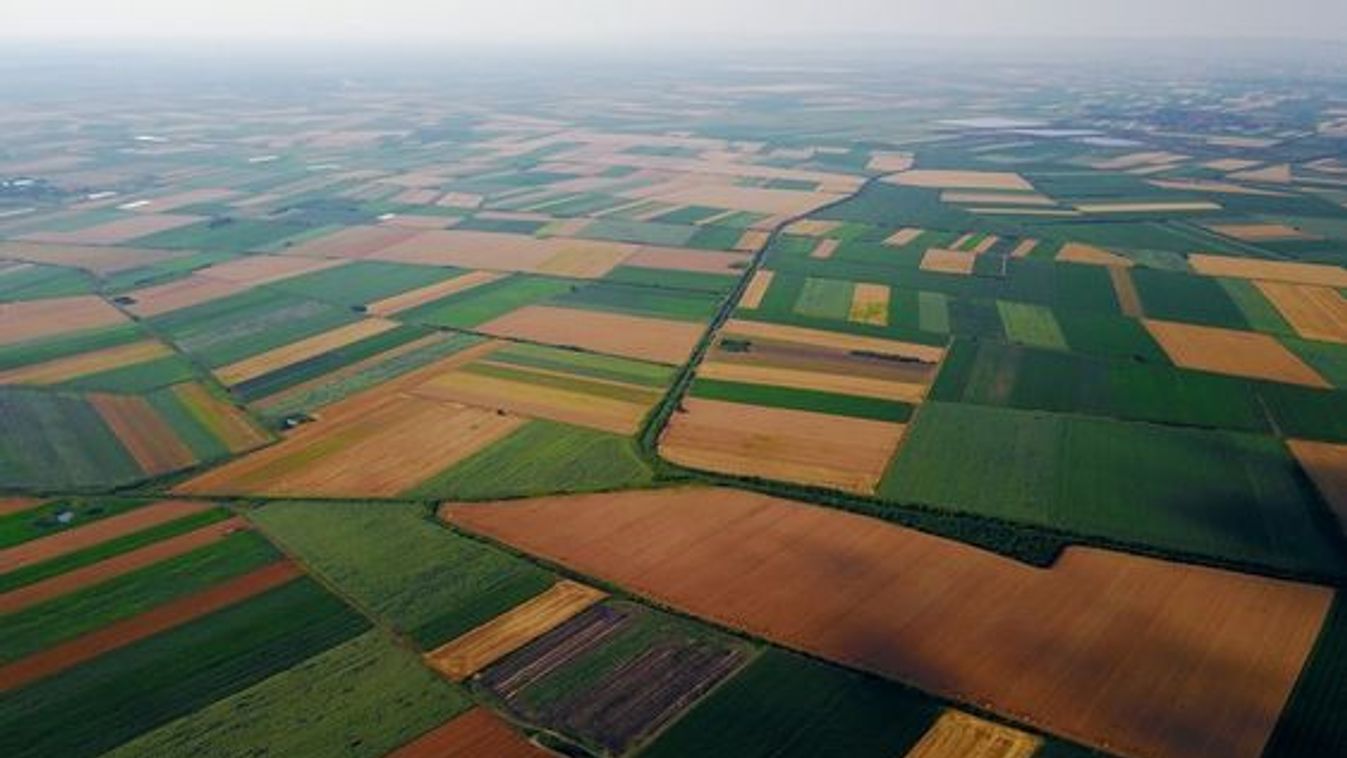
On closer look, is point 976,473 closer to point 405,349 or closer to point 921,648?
point 921,648

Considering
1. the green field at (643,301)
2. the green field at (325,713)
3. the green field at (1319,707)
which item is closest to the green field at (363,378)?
the green field at (643,301)

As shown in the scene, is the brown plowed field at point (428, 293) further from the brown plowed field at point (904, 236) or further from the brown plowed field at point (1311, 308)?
the brown plowed field at point (1311, 308)

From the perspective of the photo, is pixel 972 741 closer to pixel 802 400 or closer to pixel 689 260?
pixel 802 400

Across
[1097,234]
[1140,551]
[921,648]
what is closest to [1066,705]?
[921,648]

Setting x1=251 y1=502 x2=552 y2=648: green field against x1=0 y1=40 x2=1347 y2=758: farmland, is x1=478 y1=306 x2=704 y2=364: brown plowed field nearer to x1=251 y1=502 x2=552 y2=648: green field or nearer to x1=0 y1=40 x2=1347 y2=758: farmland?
x1=0 y1=40 x2=1347 y2=758: farmland

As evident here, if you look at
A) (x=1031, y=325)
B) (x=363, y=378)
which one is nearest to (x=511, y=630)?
(x=363, y=378)

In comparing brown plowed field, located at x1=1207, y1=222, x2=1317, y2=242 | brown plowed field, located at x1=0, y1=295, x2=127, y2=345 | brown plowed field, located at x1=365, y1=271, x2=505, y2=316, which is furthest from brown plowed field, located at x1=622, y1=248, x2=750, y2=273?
brown plowed field, located at x1=1207, y1=222, x2=1317, y2=242
